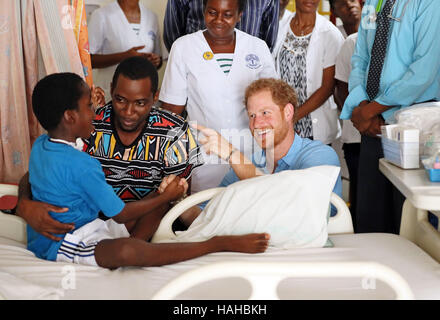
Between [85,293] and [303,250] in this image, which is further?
[303,250]

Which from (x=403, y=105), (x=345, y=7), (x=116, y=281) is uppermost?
(x=345, y=7)

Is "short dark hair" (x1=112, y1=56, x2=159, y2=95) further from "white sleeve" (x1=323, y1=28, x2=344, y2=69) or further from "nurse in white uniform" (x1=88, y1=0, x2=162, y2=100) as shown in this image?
"nurse in white uniform" (x1=88, y1=0, x2=162, y2=100)

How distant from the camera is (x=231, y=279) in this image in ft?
4.89

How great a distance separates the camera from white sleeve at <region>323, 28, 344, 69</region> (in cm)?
293

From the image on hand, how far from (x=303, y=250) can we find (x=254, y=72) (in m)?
1.20

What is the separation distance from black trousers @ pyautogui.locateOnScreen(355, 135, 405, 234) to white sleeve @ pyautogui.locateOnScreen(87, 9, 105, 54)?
2024 mm

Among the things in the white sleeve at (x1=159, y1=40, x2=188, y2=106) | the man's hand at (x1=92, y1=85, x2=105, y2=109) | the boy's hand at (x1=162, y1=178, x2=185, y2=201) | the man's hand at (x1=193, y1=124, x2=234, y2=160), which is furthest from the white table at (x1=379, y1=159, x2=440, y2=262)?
the man's hand at (x1=92, y1=85, x2=105, y2=109)

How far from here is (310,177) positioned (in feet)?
5.55

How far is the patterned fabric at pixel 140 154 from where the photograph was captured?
2.08 m

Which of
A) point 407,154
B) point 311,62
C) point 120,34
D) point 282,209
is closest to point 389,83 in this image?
point 407,154
